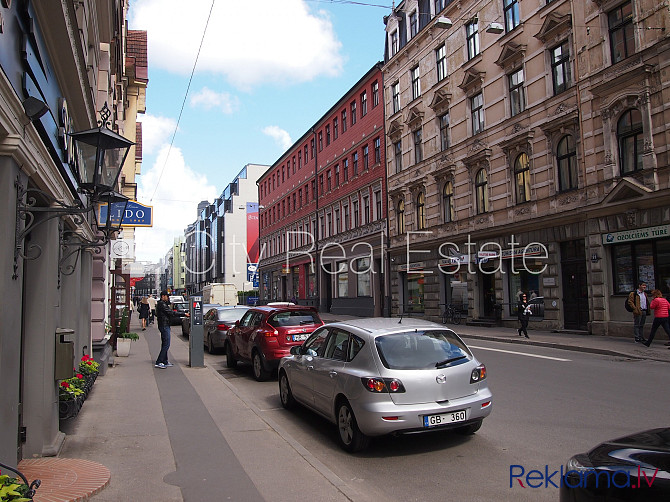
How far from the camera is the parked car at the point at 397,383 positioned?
5910 mm

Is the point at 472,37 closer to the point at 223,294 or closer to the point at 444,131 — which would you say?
the point at 444,131

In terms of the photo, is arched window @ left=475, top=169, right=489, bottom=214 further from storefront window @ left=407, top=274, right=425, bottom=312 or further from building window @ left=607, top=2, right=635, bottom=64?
building window @ left=607, top=2, right=635, bottom=64

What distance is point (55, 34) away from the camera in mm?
5898

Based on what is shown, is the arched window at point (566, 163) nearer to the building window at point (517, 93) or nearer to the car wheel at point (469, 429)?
the building window at point (517, 93)

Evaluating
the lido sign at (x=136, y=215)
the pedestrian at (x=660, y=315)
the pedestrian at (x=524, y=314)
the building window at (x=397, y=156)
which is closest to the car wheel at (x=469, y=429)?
the lido sign at (x=136, y=215)

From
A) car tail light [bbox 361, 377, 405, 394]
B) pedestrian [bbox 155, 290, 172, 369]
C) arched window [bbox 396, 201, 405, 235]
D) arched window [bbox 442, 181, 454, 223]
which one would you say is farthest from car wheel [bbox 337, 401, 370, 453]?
arched window [bbox 396, 201, 405, 235]

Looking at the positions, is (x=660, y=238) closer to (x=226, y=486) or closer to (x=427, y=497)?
(x=427, y=497)

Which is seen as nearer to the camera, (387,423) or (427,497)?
(427,497)

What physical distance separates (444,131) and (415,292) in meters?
9.33

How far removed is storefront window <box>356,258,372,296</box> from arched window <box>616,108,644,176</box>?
20.8 meters

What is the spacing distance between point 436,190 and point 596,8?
39.7ft

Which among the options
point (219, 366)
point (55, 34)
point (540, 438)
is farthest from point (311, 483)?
point (219, 366)

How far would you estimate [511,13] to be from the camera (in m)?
23.8

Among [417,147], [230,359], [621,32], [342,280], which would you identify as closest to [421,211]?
[417,147]
